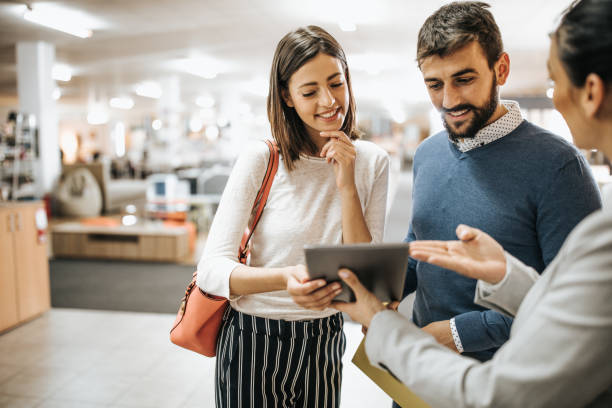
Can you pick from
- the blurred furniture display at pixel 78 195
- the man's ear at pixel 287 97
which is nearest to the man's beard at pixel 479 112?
the man's ear at pixel 287 97

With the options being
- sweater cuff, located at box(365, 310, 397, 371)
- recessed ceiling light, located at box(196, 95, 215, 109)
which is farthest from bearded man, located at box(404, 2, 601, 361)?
recessed ceiling light, located at box(196, 95, 215, 109)

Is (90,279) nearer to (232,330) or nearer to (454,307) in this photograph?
(232,330)

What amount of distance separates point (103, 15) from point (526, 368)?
8112 millimetres

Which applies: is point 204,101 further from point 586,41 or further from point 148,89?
point 586,41

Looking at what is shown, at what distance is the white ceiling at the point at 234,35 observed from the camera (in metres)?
6.83

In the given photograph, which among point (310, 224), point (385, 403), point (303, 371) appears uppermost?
point (310, 224)

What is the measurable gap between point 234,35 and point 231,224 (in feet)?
26.6

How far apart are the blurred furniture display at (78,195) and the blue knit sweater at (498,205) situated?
A: 1017cm

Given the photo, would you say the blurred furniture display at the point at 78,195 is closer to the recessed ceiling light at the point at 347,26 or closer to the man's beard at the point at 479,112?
the recessed ceiling light at the point at 347,26

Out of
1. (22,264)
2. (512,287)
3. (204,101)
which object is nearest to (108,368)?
(22,264)

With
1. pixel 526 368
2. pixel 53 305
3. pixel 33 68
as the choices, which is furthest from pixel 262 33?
pixel 526 368

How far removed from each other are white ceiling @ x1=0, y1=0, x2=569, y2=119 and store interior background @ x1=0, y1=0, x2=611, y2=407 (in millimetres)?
47

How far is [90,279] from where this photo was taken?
220 inches

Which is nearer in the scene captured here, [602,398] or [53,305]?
[602,398]
